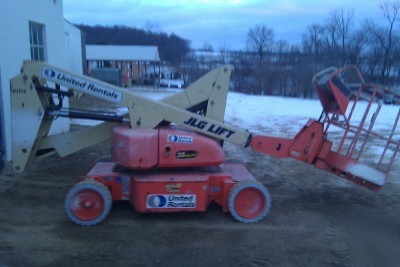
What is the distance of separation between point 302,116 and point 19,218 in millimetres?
15140

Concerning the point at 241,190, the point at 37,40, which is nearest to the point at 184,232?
the point at 241,190

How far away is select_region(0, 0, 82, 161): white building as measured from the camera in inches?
362

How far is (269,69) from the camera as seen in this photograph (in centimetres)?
3728

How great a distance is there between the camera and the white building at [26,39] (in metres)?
A: 9.19

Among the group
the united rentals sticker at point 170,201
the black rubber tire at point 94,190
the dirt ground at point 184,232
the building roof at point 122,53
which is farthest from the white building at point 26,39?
the building roof at point 122,53

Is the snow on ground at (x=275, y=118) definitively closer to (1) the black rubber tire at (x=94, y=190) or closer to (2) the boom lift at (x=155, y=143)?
(2) the boom lift at (x=155, y=143)

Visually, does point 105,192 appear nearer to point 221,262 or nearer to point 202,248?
point 202,248

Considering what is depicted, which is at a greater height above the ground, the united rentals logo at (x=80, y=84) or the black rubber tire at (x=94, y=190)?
the united rentals logo at (x=80, y=84)

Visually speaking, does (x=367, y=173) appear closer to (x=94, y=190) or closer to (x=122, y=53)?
(x=94, y=190)

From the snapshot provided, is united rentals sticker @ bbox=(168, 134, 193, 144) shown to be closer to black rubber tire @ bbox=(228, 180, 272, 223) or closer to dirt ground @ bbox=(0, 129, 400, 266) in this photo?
black rubber tire @ bbox=(228, 180, 272, 223)

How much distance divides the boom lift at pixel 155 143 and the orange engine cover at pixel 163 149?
0.05 feet

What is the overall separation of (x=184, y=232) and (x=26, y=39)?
22.4 feet

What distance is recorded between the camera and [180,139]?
19.9 feet

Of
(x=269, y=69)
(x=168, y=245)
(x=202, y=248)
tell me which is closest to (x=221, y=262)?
(x=202, y=248)
